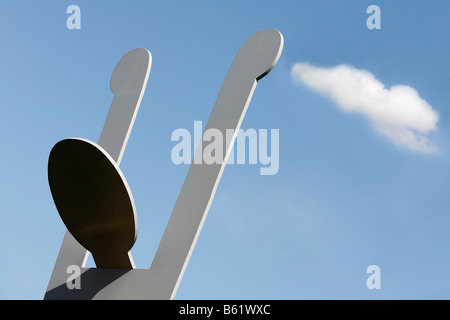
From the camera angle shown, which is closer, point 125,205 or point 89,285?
point 125,205

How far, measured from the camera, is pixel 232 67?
9508 millimetres

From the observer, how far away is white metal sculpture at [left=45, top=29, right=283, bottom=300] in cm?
830

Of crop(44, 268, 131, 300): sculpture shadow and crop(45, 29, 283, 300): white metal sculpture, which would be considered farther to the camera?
crop(44, 268, 131, 300): sculpture shadow

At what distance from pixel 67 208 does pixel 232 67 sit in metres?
3.40

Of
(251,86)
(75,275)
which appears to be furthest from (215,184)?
(75,275)

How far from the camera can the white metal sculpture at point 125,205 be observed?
8.30 meters

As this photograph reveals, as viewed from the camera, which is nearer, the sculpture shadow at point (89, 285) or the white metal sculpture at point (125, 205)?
the white metal sculpture at point (125, 205)

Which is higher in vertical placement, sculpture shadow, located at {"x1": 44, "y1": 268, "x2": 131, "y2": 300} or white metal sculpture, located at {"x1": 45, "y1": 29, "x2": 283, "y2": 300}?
white metal sculpture, located at {"x1": 45, "y1": 29, "x2": 283, "y2": 300}

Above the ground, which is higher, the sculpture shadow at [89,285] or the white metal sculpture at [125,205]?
the white metal sculpture at [125,205]

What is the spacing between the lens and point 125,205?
27.3ft

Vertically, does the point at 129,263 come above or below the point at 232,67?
below

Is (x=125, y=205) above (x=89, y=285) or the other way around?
above
